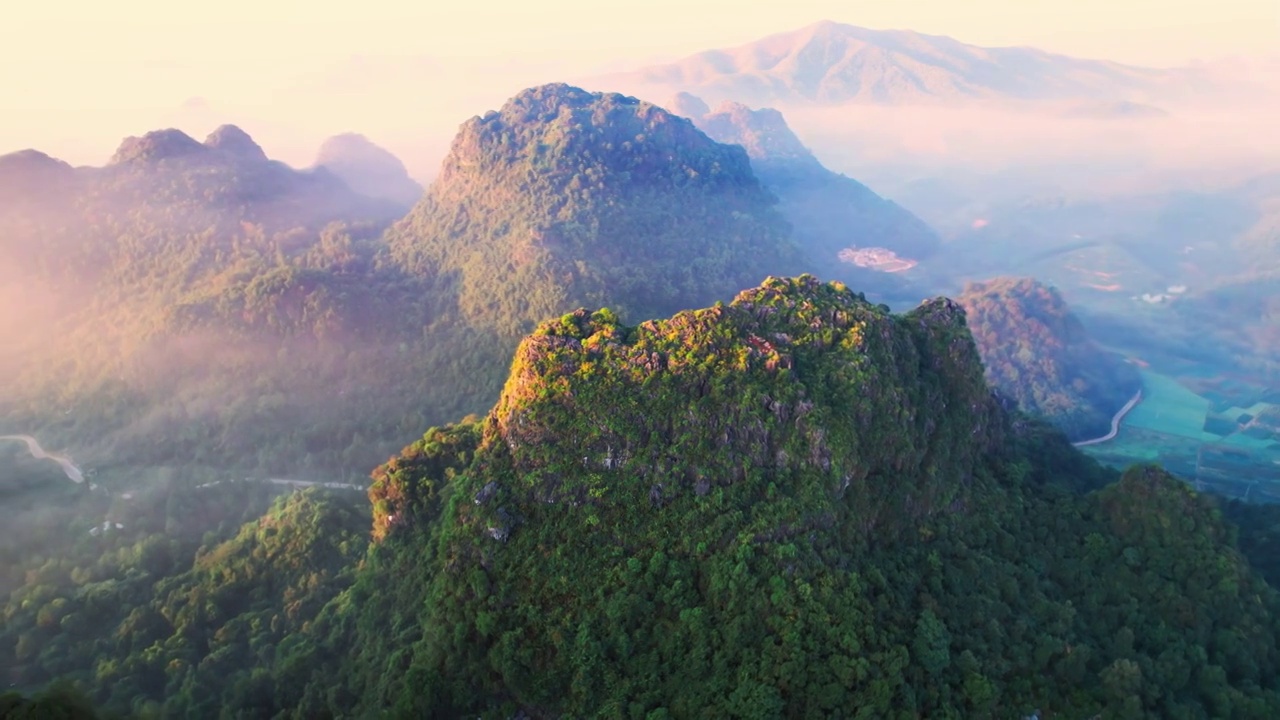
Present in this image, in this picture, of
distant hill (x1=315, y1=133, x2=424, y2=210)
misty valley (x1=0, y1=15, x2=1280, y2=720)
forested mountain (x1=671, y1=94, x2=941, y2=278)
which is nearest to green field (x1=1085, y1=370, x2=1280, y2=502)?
misty valley (x1=0, y1=15, x2=1280, y2=720)

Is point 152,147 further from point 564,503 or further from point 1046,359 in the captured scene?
Answer: point 1046,359

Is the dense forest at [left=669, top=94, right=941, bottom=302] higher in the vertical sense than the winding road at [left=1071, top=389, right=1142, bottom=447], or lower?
higher

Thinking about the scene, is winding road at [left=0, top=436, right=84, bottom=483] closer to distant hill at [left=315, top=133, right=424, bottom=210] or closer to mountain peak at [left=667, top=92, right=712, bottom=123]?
distant hill at [left=315, top=133, right=424, bottom=210]

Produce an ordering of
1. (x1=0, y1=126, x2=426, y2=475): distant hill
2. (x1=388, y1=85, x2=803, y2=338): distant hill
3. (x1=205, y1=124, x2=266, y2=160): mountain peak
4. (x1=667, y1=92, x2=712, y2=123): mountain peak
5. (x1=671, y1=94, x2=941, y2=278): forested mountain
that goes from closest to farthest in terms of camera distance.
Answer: (x1=0, y1=126, x2=426, y2=475): distant hill → (x1=388, y1=85, x2=803, y2=338): distant hill → (x1=205, y1=124, x2=266, y2=160): mountain peak → (x1=671, y1=94, x2=941, y2=278): forested mountain → (x1=667, y1=92, x2=712, y2=123): mountain peak

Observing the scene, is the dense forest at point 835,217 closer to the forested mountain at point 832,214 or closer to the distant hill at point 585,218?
the forested mountain at point 832,214

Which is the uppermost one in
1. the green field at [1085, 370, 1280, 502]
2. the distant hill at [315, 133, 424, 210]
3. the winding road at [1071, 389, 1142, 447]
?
the distant hill at [315, 133, 424, 210]

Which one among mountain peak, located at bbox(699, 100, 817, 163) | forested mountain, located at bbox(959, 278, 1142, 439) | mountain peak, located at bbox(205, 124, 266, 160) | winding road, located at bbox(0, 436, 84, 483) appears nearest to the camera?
winding road, located at bbox(0, 436, 84, 483)
